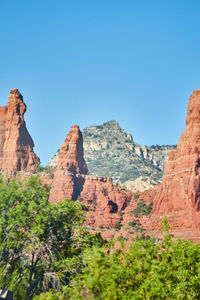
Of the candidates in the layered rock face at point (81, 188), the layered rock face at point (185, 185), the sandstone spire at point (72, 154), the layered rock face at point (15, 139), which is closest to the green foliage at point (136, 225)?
the layered rock face at point (185, 185)

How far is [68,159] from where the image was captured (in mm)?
109812

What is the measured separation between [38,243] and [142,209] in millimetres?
64203

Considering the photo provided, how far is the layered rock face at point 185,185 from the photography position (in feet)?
278

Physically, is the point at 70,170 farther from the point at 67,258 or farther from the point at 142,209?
the point at 67,258

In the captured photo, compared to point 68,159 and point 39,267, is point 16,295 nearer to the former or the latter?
point 39,267

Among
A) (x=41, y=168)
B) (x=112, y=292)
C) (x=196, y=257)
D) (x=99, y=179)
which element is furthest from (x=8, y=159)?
(x=112, y=292)

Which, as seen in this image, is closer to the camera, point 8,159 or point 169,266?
Result: point 169,266

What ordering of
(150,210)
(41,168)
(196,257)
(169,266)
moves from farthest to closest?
(41,168)
(150,210)
(196,257)
(169,266)

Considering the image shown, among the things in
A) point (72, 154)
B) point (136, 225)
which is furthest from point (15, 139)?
point (136, 225)

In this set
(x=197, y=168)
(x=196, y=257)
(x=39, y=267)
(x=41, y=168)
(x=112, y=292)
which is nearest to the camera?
(x=112, y=292)

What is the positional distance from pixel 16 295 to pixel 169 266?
1448cm

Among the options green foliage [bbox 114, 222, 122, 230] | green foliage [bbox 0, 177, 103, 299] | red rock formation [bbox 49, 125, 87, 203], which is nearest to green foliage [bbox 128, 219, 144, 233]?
green foliage [bbox 114, 222, 122, 230]

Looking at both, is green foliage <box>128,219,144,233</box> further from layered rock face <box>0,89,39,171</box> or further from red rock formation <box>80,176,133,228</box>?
layered rock face <box>0,89,39,171</box>

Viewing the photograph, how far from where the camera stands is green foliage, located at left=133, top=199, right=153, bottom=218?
9943 cm
